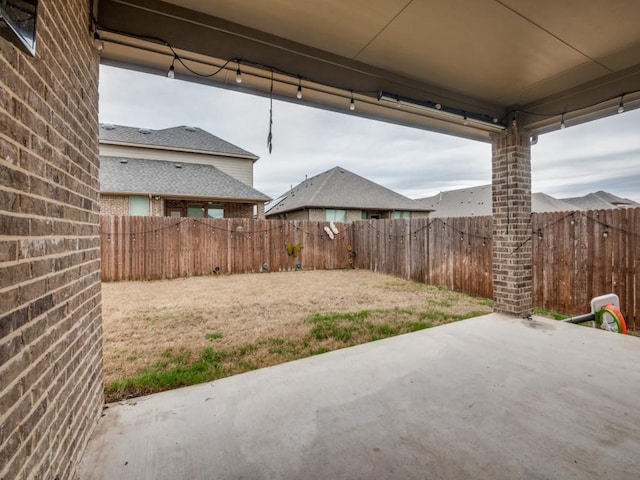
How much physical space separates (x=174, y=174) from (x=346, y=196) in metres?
7.87

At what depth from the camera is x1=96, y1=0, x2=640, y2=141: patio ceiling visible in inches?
85.0

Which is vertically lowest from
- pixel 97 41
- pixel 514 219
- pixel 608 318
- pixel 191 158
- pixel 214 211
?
pixel 608 318

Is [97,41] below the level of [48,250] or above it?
above

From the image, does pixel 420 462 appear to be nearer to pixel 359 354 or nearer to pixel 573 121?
pixel 359 354

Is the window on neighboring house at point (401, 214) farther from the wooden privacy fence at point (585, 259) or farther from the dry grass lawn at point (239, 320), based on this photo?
the wooden privacy fence at point (585, 259)

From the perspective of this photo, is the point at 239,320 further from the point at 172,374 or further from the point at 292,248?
the point at 292,248

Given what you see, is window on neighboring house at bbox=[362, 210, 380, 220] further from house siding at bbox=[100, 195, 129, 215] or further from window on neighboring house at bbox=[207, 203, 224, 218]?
house siding at bbox=[100, 195, 129, 215]

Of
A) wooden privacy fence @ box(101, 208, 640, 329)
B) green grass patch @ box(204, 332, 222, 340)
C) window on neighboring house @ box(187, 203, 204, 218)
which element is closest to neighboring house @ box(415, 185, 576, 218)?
wooden privacy fence @ box(101, 208, 640, 329)

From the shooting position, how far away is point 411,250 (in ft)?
27.0

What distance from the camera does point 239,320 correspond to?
4457mm

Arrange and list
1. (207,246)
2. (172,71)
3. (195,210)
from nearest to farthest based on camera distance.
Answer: (172,71), (207,246), (195,210)

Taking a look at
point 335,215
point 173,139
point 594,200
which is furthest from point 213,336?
point 594,200

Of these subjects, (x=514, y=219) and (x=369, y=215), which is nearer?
(x=514, y=219)

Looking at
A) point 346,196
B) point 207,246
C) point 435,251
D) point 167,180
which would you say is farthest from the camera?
point 346,196
